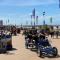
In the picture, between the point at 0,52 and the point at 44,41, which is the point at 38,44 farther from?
the point at 0,52

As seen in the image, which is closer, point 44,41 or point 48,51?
point 48,51

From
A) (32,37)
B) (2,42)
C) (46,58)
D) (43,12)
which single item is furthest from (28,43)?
(43,12)

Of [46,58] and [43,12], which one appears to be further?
[43,12]

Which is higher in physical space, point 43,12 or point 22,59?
point 43,12

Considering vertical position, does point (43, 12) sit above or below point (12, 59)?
above

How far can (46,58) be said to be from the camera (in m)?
19.5

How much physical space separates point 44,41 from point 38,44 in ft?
1.78

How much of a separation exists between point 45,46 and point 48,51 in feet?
3.46

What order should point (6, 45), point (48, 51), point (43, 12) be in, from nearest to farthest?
point (48, 51) < point (6, 45) < point (43, 12)

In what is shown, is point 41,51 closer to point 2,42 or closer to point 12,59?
point 12,59

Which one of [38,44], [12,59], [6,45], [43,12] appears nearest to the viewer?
[12,59]

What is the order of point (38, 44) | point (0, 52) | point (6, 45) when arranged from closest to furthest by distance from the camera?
1. point (38, 44)
2. point (0, 52)
3. point (6, 45)

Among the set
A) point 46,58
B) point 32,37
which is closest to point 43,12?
point 32,37

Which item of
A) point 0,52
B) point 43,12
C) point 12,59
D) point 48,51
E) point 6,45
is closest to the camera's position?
point 12,59
